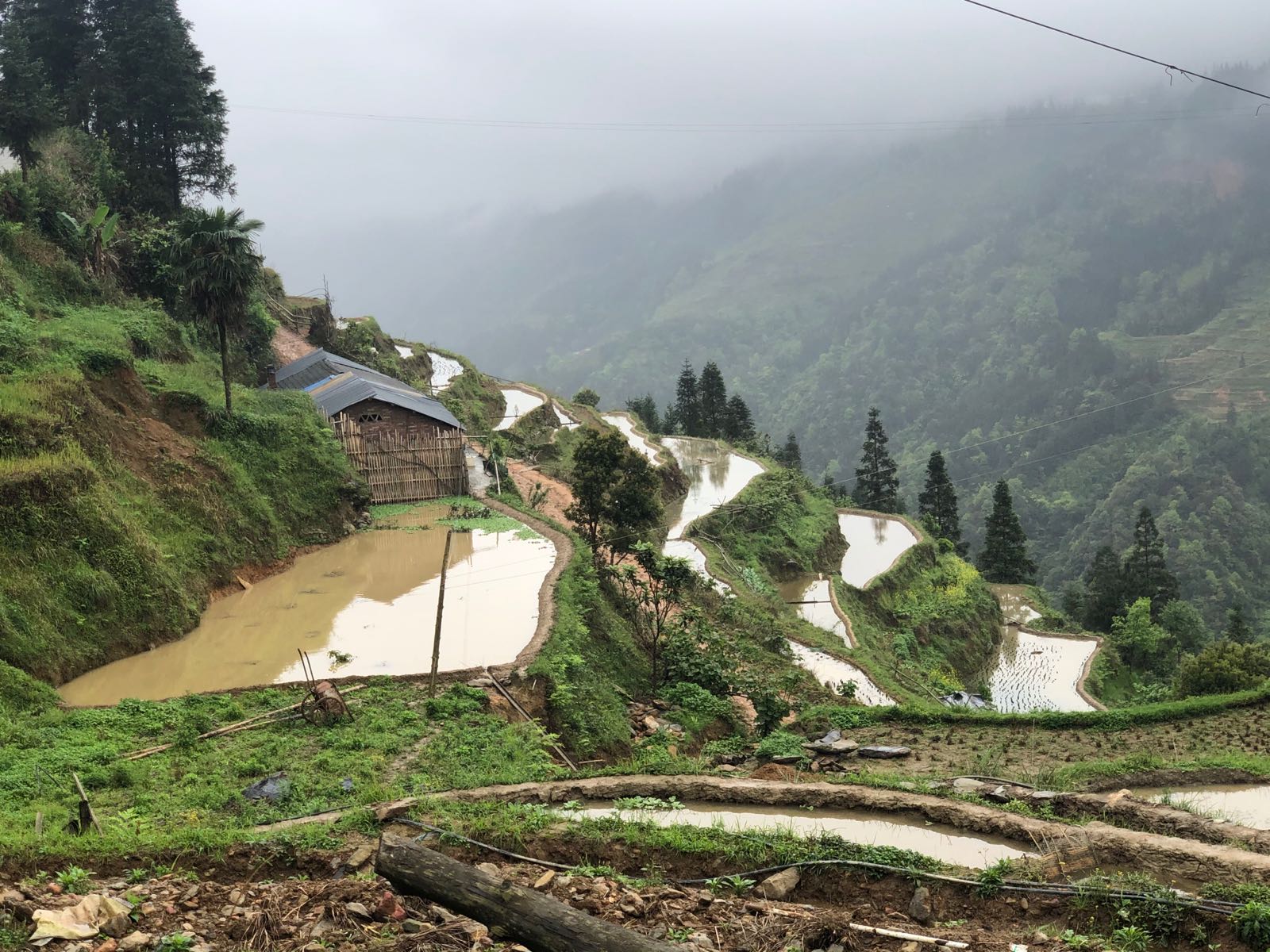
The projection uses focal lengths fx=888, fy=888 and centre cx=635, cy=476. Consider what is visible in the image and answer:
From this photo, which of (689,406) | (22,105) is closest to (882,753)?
(22,105)

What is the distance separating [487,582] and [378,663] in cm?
415

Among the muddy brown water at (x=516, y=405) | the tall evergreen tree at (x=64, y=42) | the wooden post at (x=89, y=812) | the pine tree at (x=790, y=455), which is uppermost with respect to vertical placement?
the tall evergreen tree at (x=64, y=42)

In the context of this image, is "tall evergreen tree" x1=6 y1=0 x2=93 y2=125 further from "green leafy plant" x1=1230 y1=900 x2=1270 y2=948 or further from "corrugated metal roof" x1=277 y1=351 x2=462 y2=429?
"green leafy plant" x1=1230 y1=900 x2=1270 y2=948

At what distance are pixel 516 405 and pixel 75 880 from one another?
3603 cm

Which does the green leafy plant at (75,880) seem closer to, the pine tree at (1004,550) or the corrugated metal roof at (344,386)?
the corrugated metal roof at (344,386)

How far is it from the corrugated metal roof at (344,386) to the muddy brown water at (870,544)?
50.1 feet

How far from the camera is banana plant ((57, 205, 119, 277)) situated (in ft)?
71.0

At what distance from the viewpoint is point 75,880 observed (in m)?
6.13

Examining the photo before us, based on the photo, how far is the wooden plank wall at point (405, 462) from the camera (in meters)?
22.5

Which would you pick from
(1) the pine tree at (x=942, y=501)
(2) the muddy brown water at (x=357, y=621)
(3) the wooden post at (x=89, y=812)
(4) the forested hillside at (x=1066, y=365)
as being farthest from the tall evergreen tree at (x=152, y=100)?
(4) the forested hillside at (x=1066, y=365)

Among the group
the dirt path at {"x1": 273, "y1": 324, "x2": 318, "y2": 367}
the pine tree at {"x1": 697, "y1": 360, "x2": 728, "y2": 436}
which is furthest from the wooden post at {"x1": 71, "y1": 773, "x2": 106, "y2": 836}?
the pine tree at {"x1": 697, "y1": 360, "x2": 728, "y2": 436}

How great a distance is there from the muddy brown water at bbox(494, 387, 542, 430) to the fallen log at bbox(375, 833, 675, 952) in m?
30.1

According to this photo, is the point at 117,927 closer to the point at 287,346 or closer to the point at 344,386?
the point at 344,386

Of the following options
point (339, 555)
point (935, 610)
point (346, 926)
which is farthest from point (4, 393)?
point (935, 610)
